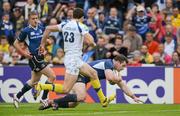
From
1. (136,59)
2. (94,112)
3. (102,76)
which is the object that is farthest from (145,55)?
(94,112)

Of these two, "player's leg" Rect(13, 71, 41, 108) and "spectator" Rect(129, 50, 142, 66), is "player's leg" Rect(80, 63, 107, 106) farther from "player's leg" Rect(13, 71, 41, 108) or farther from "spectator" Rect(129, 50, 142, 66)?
"spectator" Rect(129, 50, 142, 66)

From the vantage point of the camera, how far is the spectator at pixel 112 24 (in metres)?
24.7

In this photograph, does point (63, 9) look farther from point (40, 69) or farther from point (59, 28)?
point (59, 28)

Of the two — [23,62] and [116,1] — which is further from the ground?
[116,1]

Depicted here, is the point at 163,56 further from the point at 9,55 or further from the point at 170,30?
the point at 9,55

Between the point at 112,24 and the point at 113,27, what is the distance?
0.37 ft

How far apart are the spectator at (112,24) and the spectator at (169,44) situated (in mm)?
2010

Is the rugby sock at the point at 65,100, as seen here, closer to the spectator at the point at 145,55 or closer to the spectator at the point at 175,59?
the spectator at the point at 175,59

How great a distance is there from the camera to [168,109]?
17172mm

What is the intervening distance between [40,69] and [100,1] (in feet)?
28.0

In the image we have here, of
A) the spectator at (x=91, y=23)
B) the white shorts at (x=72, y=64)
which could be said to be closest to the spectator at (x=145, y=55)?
the spectator at (x=91, y=23)

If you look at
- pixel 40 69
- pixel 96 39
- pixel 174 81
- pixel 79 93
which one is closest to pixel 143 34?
pixel 96 39

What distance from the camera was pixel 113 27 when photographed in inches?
975

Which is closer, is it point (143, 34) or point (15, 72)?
point (15, 72)
